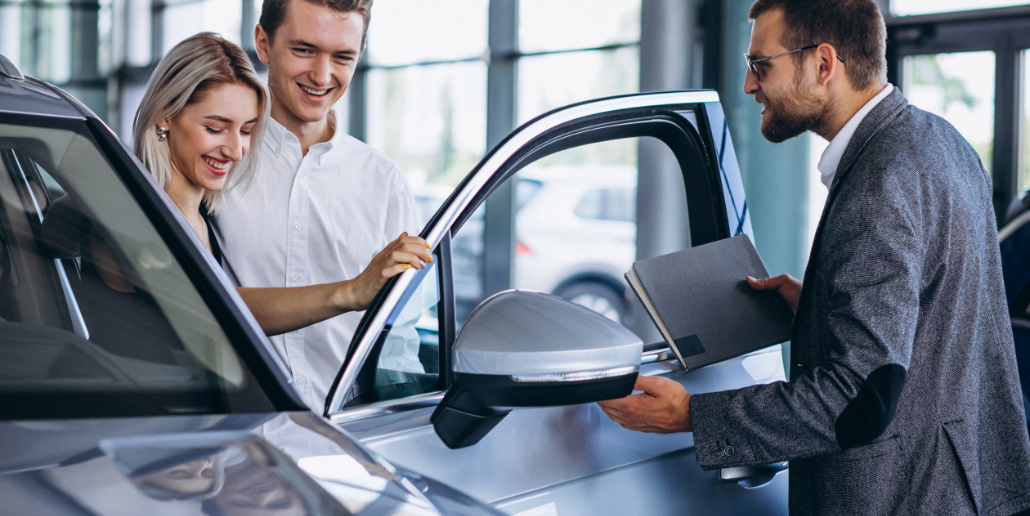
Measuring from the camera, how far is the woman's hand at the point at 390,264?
4.09 feet

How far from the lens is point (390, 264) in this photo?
1.26 m

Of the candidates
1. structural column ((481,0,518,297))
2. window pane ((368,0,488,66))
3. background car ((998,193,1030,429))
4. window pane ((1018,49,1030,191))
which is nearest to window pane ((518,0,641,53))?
structural column ((481,0,518,297))

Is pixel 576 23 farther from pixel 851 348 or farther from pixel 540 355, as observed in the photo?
pixel 540 355

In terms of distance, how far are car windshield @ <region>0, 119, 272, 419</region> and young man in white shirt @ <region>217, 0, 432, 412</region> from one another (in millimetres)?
546

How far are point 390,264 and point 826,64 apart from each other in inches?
32.8

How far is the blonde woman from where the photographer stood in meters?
1.51

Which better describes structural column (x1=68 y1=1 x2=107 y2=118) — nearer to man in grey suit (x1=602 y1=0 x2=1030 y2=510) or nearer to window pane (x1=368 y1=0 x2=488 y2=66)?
window pane (x1=368 y1=0 x2=488 y2=66)

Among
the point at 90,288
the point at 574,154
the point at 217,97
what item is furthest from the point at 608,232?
the point at 90,288

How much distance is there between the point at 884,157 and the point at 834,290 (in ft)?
0.75

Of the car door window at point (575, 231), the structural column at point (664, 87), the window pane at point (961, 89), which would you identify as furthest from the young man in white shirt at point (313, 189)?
the car door window at point (575, 231)

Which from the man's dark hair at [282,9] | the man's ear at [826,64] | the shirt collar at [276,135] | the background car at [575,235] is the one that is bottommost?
the background car at [575,235]

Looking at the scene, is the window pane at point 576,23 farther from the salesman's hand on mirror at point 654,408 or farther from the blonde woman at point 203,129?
the salesman's hand on mirror at point 654,408

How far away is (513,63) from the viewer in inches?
267

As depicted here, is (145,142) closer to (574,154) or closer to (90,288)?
(90,288)
